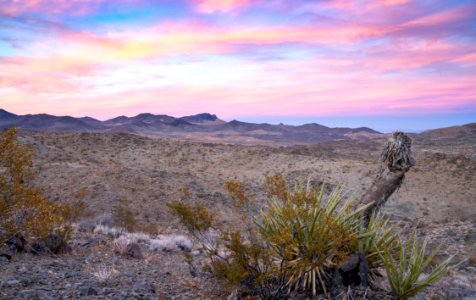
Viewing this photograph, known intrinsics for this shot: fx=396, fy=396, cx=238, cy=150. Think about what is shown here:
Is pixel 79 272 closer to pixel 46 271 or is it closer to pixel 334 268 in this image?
pixel 46 271

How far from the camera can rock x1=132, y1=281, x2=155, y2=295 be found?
6003 millimetres

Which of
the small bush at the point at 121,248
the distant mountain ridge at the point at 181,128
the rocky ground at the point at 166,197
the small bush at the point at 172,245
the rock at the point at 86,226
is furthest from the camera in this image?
the distant mountain ridge at the point at 181,128

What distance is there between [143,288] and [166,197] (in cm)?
1684

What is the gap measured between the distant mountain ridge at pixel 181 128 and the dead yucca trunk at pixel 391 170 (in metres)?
126

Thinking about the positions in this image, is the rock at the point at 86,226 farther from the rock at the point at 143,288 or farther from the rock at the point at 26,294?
the rock at the point at 26,294

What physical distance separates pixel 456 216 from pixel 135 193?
18808 mm

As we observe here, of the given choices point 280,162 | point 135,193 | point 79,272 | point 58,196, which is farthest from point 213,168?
point 79,272

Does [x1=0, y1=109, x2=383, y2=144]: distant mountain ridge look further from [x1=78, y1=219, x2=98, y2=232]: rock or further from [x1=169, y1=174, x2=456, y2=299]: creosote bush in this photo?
[x1=169, y1=174, x2=456, y2=299]: creosote bush

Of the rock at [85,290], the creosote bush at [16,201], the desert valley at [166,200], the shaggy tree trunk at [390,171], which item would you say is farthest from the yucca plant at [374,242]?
the creosote bush at [16,201]

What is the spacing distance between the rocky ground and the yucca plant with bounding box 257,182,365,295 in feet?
4.53

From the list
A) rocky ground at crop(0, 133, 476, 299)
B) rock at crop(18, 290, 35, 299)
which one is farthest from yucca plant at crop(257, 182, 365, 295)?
rock at crop(18, 290, 35, 299)

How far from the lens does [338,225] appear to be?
5246 mm

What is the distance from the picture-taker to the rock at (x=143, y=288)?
6.00m

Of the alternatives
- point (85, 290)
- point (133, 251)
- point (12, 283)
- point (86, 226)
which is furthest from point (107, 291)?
point (86, 226)
